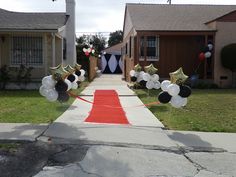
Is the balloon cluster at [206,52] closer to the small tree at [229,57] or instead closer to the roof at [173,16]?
the small tree at [229,57]

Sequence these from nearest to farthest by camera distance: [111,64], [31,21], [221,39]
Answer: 1. [31,21]
2. [221,39]
3. [111,64]

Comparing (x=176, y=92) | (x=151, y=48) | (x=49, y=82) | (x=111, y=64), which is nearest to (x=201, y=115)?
(x=176, y=92)

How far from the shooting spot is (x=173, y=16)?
2627 cm

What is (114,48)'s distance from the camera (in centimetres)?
5503

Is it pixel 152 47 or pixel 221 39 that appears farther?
Result: pixel 152 47

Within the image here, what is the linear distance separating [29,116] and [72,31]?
53.8ft

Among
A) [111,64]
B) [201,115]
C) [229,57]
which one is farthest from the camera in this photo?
[111,64]

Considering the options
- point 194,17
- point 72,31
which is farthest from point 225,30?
point 72,31

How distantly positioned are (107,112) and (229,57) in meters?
11.5

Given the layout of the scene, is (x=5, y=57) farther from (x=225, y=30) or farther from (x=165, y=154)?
(x=165, y=154)

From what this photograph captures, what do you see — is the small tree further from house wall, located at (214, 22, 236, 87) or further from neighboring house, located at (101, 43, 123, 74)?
neighboring house, located at (101, 43, 123, 74)

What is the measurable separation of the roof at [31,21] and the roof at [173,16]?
4277 millimetres

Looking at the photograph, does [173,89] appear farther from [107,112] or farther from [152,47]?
[152,47]

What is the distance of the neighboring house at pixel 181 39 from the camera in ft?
76.3
